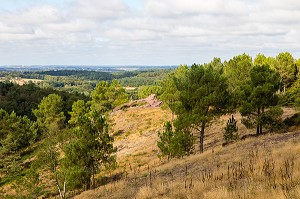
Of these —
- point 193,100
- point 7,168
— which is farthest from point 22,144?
point 193,100

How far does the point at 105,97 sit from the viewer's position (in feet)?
201

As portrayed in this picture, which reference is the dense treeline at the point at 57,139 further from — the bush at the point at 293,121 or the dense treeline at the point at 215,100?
the bush at the point at 293,121

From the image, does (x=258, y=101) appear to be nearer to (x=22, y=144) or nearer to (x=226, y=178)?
(x=226, y=178)

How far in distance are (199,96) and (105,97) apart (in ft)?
138

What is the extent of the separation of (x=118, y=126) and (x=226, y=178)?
148 feet

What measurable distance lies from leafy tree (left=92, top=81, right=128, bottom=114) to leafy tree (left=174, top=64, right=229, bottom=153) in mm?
39838

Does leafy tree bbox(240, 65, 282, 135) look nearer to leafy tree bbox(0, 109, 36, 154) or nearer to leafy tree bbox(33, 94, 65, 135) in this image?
leafy tree bbox(0, 109, 36, 154)

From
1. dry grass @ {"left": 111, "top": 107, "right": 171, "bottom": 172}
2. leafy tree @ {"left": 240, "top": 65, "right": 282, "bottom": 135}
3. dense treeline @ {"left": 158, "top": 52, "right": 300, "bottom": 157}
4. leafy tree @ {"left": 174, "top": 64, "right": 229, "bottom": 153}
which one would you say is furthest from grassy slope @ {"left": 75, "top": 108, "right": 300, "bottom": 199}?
leafy tree @ {"left": 240, "top": 65, "right": 282, "bottom": 135}

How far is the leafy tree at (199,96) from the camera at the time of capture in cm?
2123

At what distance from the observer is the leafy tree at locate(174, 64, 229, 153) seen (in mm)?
21234

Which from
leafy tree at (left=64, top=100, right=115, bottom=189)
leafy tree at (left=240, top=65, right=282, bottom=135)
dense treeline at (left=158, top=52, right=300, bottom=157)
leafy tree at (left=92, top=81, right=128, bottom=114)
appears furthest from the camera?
→ leafy tree at (left=92, top=81, right=128, bottom=114)

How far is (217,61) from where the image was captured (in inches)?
2299

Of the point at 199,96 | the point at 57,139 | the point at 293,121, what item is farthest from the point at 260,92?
the point at 57,139

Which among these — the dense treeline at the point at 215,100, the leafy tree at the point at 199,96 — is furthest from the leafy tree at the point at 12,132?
the leafy tree at the point at 199,96
